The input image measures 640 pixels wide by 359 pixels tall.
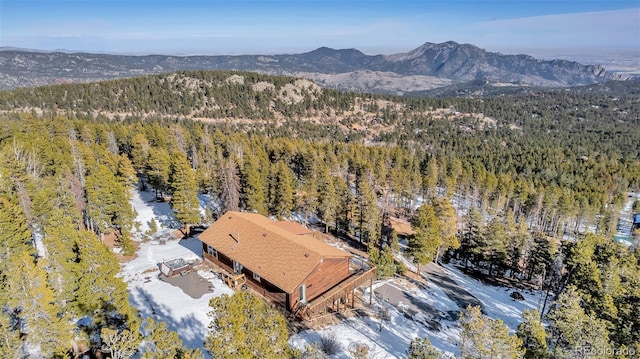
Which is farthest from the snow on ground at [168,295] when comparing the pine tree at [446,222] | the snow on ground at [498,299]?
the pine tree at [446,222]

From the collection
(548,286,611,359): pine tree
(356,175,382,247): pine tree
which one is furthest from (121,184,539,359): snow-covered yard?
(356,175,382,247): pine tree

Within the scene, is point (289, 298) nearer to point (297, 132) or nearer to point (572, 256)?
point (572, 256)

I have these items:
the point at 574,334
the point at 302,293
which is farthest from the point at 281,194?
the point at 574,334

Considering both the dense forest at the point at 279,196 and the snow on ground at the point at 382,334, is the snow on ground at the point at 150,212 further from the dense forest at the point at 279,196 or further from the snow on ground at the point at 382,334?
the snow on ground at the point at 382,334

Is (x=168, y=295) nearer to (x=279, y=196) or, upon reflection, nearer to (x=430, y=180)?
(x=279, y=196)

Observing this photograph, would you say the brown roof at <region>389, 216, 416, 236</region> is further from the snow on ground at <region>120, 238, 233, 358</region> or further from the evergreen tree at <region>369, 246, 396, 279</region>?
the snow on ground at <region>120, 238, 233, 358</region>
